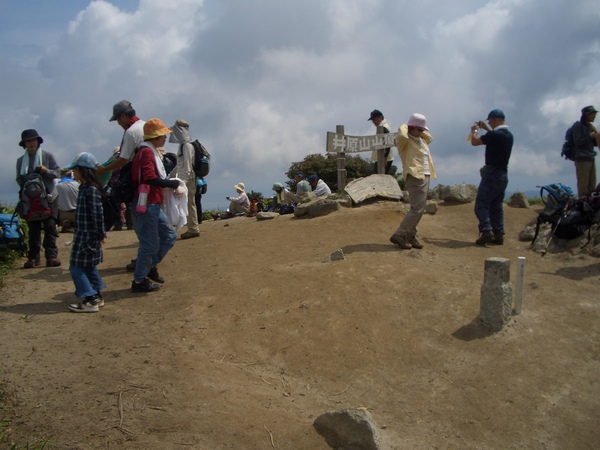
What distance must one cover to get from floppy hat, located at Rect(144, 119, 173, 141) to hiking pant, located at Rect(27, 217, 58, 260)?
2234mm

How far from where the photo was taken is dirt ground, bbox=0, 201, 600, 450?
3471 millimetres

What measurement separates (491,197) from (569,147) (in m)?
2.12

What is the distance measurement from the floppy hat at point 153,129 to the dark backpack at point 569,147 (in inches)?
265

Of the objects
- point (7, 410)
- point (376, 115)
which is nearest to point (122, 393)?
point (7, 410)

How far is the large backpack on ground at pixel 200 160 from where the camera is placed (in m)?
8.38

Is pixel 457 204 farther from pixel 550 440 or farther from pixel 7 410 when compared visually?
pixel 7 410

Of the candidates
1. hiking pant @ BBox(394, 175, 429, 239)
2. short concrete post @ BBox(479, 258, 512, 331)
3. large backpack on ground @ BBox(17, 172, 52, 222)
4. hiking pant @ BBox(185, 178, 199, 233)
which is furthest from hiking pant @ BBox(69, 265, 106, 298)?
hiking pant @ BBox(394, 175, 429, 239)

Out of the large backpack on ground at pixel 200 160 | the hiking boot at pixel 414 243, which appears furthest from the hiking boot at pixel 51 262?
the hiking boot at pixel 414 243

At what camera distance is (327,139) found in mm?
10719

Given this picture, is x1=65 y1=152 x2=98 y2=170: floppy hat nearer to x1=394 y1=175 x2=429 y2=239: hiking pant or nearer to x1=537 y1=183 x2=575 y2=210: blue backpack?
x1=394 y1=175 x2=429 y2=239: hiking pant

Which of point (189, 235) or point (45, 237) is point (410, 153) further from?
point (45, 237)

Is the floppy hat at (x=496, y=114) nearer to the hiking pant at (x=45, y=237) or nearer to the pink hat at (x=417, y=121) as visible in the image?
the pink hat at (x=417, y=121)

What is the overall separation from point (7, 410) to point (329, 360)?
2.44m

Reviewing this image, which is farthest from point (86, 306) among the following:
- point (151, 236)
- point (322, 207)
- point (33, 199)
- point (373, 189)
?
point (373, 189)
